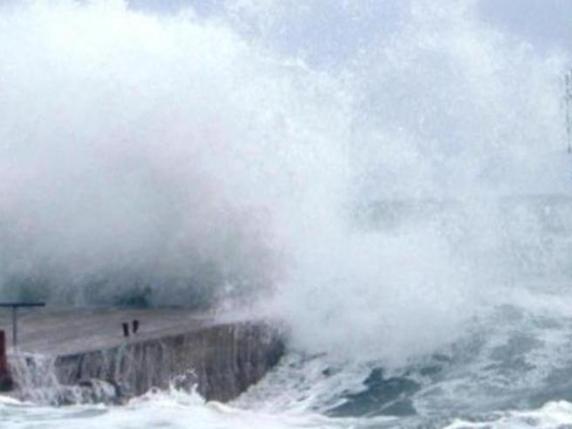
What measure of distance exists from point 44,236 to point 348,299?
3959mm

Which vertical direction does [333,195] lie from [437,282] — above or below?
above

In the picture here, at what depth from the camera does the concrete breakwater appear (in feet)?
27.3

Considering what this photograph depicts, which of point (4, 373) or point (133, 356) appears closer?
→ point (4, 373)

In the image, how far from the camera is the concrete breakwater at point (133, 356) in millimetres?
8312

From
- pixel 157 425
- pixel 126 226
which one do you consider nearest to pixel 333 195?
pixel 126 226

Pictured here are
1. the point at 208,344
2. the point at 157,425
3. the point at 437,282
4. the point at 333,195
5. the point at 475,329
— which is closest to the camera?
the point at 157,425

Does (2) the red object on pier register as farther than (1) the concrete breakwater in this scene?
No

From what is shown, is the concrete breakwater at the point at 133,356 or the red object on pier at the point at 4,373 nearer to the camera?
the red object on pier at the point at 4,373

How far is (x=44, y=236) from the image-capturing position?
14.0 meters

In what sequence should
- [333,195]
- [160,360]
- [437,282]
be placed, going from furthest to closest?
[333,195], [437,282], [160,360]

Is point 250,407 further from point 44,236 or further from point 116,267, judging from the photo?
point 44,236

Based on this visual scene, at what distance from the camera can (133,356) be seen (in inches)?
351

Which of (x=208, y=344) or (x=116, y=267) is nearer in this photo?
(x=208, y=344)

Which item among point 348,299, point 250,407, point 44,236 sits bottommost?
point 250,407
